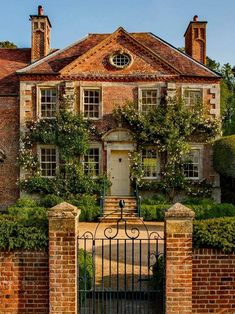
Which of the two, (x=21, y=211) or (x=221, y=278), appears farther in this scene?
(x=21, y=211)

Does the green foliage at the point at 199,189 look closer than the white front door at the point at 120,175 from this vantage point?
Yes

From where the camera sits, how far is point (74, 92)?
21.9 m

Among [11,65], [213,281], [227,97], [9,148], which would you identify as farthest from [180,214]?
[227,97]

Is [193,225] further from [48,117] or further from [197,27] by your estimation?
[197,27]

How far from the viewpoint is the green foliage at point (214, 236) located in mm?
6395

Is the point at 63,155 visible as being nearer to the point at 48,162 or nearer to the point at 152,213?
the point at 48,162

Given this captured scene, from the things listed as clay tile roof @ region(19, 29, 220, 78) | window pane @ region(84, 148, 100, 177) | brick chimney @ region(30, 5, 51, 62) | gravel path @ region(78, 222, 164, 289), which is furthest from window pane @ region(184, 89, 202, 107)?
brick chimney @ region(30, 5, 51, 62)

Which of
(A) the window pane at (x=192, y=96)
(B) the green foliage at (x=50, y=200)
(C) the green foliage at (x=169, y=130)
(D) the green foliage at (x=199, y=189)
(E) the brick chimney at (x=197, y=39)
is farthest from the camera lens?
(E) the brick chimney at (x=197, y=39)

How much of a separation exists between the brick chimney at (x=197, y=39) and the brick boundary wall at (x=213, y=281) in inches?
758

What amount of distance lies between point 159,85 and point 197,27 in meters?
4.95

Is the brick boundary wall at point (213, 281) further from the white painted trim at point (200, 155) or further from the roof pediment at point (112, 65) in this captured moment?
the roof pediment at point (112, 65)

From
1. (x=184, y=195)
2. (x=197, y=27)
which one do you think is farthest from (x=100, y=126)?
(x=197, y=27)

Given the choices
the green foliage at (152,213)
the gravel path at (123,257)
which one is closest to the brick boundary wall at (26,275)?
the gravel path at (123,257)

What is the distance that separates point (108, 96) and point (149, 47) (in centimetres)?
461
